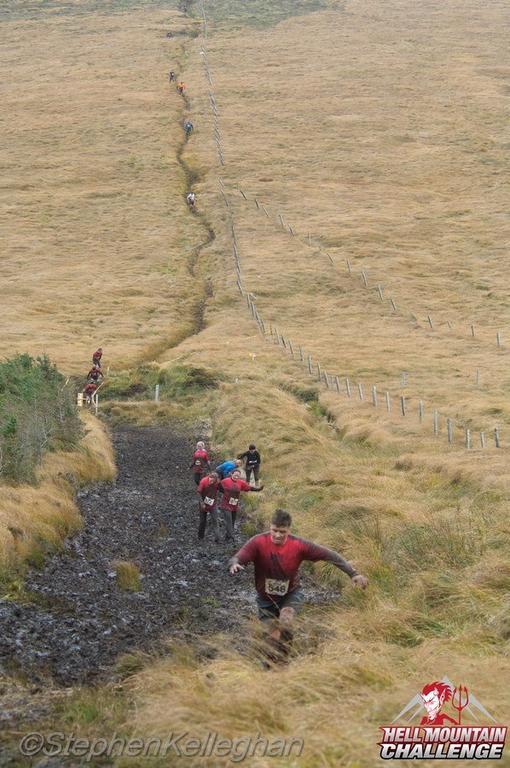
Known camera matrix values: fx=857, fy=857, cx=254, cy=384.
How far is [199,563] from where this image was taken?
Result: 1459 cm

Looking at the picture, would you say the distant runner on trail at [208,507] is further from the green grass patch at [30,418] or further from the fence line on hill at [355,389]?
the fence line on hill at [355,389]

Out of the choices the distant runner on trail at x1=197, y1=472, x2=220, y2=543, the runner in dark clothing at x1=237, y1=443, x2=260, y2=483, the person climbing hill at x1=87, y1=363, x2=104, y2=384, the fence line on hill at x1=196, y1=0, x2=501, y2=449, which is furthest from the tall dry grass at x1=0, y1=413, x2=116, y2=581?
the person climbing hill at x1=87, y1=363, x2=104, y2=384

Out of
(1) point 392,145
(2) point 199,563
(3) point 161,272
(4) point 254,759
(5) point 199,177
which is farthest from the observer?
(1) point 392,145

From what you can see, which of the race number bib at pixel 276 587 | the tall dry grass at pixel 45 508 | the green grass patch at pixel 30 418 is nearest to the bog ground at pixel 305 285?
the race number bib at pixel 276 587

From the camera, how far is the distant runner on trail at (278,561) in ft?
26.7

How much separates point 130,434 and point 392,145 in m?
61.6

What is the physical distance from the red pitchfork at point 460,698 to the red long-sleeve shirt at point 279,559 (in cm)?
189

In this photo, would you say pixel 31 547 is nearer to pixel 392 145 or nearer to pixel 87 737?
pixel 87 737

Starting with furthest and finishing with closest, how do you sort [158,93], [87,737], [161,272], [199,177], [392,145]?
[158,93]
[392,145]
[199,177]
[161,272]
[87,737]

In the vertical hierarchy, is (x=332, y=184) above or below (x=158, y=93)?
below

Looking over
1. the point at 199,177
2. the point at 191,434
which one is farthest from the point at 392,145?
the point at 191,434

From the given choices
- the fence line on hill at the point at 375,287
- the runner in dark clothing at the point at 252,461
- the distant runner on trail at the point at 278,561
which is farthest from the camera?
the fence line on hill at the point at 375,287

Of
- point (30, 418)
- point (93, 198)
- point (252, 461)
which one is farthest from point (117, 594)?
point (93, 198)

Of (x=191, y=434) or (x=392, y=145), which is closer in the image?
(x=191, y=434)
